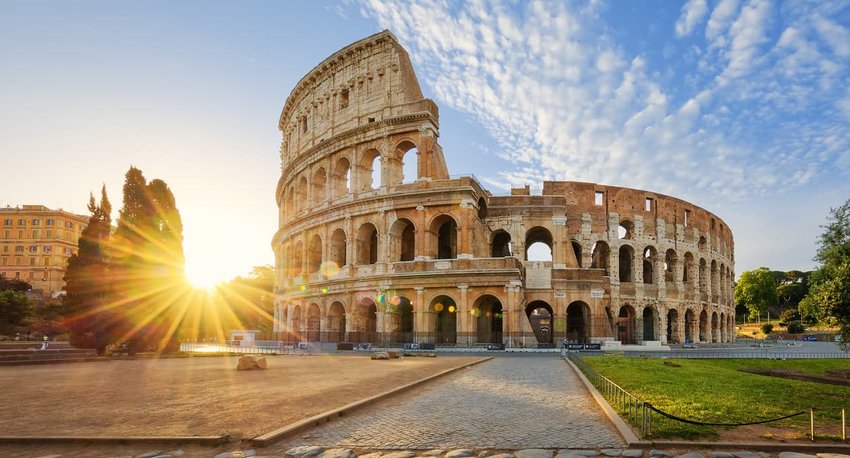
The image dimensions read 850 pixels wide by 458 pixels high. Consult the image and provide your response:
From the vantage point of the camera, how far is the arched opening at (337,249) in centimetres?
3950

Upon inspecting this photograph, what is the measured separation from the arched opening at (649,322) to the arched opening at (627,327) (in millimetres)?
1462

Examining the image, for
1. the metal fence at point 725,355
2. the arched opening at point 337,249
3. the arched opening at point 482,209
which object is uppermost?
the arched opening at point 482,209

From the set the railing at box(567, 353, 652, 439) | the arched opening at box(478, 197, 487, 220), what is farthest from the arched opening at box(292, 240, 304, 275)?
the railing at box(567, 353, 652, 439)

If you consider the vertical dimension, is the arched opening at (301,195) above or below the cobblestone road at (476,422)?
above

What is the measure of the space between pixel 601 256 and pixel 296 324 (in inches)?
A: 1071

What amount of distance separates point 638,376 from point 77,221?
97.2 metres

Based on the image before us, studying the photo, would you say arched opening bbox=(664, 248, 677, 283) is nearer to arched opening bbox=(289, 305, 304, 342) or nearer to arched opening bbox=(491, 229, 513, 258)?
arched opening bbox=(491, 229, 513, 258)

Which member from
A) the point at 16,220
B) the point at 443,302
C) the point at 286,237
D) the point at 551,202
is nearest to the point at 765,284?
the point at 551,202

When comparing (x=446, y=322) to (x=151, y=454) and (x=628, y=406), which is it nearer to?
(x=628, y=406)

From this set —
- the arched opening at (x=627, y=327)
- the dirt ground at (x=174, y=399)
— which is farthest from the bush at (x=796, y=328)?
the dirt ground at (x=174, y=399)

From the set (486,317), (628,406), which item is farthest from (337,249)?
(628,406)

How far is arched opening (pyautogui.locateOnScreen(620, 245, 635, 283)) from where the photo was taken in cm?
4684

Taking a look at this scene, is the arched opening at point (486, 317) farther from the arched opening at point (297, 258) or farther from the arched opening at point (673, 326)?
the arched opening at point (673, 326)

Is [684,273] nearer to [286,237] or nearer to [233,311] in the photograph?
[286,237]
